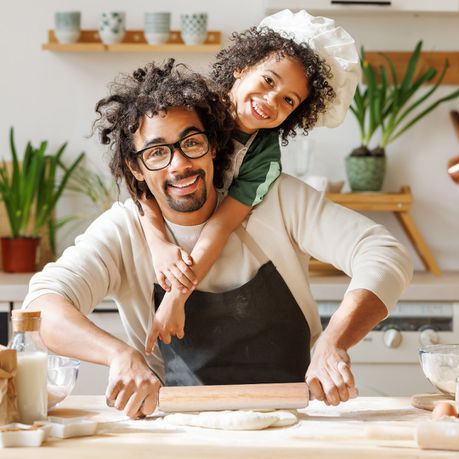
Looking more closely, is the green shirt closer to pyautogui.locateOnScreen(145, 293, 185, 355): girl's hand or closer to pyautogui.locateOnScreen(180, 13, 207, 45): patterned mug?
pyautogui.locateOnScreen(145, 293, 185, 355): girl's hand

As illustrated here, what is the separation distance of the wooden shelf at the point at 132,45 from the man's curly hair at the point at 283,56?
130 centimetres

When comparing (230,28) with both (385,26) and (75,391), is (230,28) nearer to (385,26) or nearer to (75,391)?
(385,26)

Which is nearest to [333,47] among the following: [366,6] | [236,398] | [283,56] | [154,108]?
[283,56]

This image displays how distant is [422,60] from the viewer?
153 inches

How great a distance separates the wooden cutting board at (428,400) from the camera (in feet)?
6.08

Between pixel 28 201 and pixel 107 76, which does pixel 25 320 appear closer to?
pixel 28 201

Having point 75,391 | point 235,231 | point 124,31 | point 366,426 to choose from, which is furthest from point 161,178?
point 124,31

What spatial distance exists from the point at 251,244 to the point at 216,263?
101 millimetres

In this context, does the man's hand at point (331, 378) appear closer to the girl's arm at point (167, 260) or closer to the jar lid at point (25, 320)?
the girl's arm at point (167, 260)

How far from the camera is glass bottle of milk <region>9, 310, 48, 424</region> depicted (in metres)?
1.66

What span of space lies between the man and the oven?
42.2 inches

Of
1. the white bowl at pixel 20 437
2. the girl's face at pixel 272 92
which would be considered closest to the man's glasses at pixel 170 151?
the girl's face at pixel 272 92

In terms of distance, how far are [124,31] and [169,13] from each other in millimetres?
187

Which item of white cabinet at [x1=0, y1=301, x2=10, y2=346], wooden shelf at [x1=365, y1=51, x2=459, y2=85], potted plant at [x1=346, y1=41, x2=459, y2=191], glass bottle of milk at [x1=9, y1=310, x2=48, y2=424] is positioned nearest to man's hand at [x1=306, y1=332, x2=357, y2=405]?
glass bottle of milk at [x1=9, y1=310, x2=48, y2=424]
